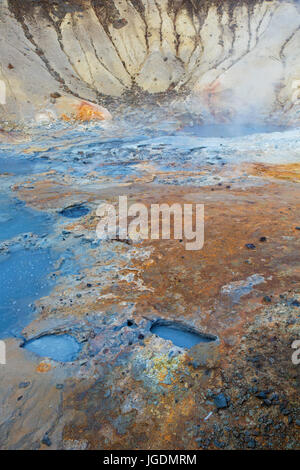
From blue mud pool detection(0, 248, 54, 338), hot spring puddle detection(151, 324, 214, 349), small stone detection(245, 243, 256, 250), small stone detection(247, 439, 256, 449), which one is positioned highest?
small stone detection(245, 243, 256, 250)

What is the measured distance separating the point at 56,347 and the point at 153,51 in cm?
2181

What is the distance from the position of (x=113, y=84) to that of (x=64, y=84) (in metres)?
2.97

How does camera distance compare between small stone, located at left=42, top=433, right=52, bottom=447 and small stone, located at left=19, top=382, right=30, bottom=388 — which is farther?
small stone, located at left=19, top=382, right=30, bottom=388

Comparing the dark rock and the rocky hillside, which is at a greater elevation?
the rocky hillside

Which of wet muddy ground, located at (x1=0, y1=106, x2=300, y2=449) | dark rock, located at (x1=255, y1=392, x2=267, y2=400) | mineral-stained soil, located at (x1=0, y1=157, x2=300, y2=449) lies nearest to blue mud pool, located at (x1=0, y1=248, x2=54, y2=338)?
wet muddy ground, located at (x1=0, y1=106, x2=300, y2=449)

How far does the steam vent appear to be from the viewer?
104 inches

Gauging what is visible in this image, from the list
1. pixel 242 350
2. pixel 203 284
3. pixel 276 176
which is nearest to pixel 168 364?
pixel 242 350

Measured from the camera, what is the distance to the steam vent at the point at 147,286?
265 centimetres

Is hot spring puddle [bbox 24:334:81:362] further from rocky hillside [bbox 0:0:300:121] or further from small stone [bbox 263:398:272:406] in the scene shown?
rocky hillside [bbox 0:0:300:121]

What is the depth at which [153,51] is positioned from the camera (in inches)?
833

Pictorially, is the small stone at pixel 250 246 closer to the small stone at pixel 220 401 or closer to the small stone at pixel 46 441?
the small stone at pixel 220 401

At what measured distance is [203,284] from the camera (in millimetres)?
4238

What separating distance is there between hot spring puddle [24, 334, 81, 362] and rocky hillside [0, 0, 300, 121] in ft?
47.0

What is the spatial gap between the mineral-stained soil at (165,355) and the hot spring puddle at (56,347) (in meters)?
0.07
